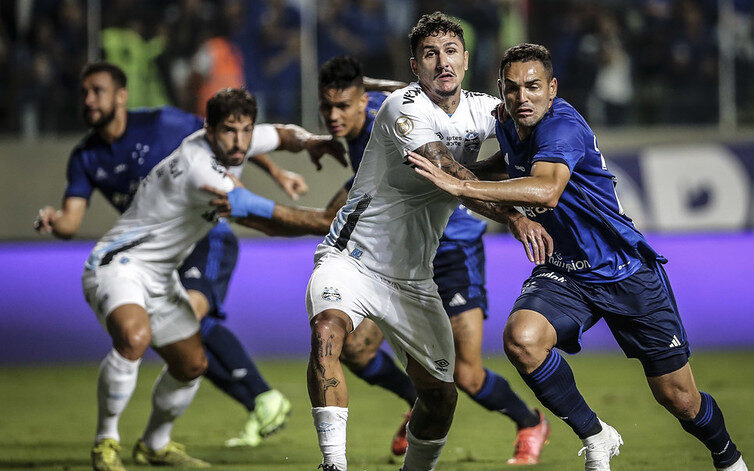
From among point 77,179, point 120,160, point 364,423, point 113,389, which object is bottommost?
point 364,423

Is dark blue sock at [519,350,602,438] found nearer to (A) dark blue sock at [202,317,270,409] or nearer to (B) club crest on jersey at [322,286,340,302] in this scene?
(B) club crest on jersey at [322,286,340,302]

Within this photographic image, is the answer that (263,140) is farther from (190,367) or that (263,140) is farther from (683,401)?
(683,401)

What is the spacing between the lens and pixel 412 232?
4875 millimetres

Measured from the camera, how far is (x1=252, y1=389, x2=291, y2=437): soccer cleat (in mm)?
6492

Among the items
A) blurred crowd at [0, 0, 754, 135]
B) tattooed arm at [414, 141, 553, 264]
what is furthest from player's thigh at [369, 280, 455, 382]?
blurred crowd at [0, 0, 754, 135]

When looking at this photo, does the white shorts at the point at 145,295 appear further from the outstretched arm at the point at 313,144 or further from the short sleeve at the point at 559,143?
the short sleeve at the point at 559,143

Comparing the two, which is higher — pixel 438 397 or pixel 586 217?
pixel 586 217

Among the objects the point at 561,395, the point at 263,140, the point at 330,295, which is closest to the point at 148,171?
the point at 263,140

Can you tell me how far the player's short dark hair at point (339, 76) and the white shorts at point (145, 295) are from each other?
1.47m

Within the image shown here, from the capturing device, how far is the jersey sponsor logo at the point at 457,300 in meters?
6.11

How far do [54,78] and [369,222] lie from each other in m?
7.37

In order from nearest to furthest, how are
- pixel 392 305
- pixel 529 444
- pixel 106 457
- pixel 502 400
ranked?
pixel 392 305
pixel 106 457
pixel 529 444
pixel 502 400

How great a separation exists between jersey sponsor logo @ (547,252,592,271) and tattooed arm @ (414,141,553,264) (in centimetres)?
29

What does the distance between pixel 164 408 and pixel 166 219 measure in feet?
3.64
